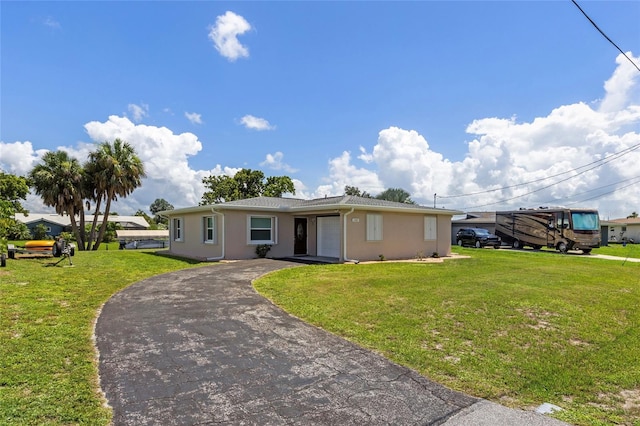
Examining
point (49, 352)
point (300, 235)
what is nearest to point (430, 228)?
point (300, 235)

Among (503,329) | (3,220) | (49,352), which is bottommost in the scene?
(503,329)

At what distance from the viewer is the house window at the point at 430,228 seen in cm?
1848

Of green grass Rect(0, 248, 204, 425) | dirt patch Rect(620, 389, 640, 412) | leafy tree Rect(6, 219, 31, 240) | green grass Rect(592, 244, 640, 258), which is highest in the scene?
leafy tree Rect(6, 219, 31, 240)

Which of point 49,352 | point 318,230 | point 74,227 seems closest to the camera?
point 49,352

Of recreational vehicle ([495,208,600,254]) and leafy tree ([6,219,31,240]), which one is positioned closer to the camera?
leafy tree ([6,219,31,240])

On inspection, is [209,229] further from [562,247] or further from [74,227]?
[562,247]

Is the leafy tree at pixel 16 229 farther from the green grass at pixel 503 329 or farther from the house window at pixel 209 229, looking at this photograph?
the green grass at pixel 503 329

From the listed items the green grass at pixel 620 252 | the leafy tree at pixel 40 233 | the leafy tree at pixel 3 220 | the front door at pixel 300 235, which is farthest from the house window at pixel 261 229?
the leafy tree at pixel 40 233

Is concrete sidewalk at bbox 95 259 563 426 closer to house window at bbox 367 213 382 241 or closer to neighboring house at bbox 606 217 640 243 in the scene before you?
house window at bbox 367 213 382 241

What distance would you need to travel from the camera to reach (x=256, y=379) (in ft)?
12.4

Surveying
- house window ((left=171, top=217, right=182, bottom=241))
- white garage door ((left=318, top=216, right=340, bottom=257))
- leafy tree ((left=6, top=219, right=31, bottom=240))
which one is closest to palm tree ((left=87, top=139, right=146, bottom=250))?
leafy tree ((left=6, top=219, right=31, bottom=240))

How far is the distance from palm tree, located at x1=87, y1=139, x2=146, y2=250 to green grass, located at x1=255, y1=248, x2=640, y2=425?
21902mm

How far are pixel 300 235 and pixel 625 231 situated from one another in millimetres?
41563

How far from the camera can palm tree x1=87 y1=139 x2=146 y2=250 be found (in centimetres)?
2684
